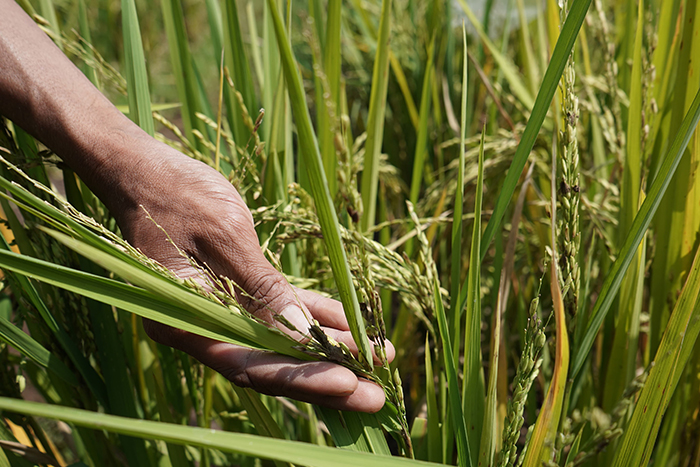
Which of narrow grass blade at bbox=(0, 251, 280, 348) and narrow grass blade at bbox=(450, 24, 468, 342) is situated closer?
narrow grass blade at bbox=(0, 251, 280, 348)

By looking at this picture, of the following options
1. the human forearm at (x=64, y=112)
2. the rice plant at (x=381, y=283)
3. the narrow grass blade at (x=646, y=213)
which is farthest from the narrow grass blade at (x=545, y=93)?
the human forearm at (x=64, y=112)

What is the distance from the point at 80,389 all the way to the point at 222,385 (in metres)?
0.32

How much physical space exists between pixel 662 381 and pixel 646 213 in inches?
8.8

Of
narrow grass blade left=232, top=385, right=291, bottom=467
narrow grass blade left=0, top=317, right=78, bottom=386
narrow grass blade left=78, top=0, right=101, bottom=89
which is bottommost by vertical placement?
narrow grass blade left=232, top=385, right=291, bottom=467

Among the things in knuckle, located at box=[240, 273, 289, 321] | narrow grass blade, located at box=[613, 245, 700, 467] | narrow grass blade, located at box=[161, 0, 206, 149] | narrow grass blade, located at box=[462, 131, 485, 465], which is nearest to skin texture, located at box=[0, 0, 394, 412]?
knuckle, located at box=[240, 273, 289, 321]

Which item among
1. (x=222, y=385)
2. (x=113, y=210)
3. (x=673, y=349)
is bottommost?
(x=222, y=385)

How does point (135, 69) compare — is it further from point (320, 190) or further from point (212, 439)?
point (212, 439)

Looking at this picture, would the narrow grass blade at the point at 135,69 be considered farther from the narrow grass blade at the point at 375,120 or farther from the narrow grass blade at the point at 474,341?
the narrow grass blade at the point at 474,341

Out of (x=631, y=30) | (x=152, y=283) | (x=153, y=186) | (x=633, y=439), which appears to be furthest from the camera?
(x=631, y=30)

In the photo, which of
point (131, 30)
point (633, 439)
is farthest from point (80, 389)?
point (633, 439)

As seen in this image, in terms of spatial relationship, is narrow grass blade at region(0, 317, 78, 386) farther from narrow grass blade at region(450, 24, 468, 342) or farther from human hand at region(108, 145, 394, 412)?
narrow grass blade at region(450, 24, 468, 342)

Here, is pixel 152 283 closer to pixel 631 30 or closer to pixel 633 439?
pixel 633 439

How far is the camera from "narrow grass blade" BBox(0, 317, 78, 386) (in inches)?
28.6

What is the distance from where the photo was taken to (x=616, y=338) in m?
0.82
